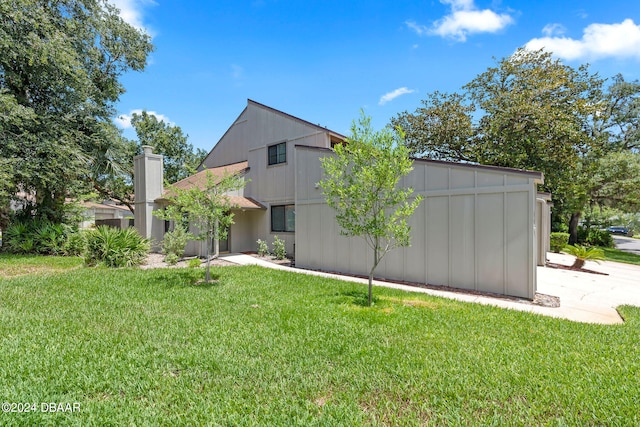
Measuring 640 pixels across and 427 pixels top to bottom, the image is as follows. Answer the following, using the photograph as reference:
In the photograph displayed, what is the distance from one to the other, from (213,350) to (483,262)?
643 cm

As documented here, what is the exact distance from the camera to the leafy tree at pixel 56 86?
12.9m

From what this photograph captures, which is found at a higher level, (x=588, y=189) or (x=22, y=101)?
(x=22, y=101)

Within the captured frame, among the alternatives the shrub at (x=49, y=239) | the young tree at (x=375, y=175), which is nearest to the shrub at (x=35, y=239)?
the shrub at (x=49, y=239)

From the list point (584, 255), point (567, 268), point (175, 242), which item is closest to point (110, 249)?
point (175, 242)

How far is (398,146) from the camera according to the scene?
19.9 feet

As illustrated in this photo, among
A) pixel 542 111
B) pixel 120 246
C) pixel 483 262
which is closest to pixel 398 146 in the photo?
pixel 483 262

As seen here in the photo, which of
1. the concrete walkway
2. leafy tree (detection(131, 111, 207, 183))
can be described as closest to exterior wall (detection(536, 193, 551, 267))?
the concrete walkway

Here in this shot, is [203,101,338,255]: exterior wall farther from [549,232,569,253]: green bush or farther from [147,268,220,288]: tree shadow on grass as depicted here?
[549,232,569,253]: green bush

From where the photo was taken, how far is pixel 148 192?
51.4 ft

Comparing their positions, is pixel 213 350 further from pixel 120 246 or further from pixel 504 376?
pixel 120 246

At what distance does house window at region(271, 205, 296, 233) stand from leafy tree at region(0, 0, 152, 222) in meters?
8.98

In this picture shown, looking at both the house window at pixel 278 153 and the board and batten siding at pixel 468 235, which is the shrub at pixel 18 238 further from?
the board and batten siding at pixel 468 235

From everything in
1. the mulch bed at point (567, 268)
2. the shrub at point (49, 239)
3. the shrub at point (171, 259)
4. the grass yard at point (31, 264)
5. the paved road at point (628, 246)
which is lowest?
the paved road at point (628, 246)

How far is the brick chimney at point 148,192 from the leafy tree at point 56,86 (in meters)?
2.27
